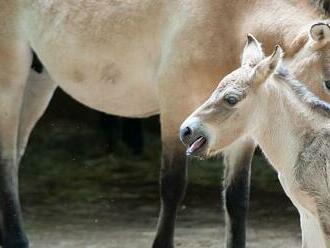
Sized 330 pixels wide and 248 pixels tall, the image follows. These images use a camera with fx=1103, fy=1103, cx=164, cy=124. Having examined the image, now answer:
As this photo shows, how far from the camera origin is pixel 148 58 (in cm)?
656

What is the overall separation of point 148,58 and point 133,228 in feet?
5.49

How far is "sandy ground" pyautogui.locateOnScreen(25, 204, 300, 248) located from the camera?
7.29 metres

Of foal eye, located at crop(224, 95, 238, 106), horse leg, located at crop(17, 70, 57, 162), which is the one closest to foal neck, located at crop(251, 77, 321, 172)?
foal eye, located at crop(224, 95, 238, 106)

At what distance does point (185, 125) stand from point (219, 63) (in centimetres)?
138

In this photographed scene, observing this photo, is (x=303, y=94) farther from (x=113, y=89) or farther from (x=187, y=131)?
(x=113, y=89)

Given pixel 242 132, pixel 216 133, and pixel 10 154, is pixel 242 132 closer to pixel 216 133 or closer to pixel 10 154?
pixel 216 133

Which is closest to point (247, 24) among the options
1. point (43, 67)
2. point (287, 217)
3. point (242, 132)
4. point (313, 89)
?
point (313, 89)

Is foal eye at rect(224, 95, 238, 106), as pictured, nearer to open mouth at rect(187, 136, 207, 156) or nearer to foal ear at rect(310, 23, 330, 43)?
open mouth at rect(187, 136, 207, 156)

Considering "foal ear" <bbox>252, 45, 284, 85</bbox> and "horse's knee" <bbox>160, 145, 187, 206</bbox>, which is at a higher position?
"foal ear" <bbox>252, 45, 284, 85</bbox>

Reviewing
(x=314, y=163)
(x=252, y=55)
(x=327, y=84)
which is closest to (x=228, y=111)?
(x=252, y=55)

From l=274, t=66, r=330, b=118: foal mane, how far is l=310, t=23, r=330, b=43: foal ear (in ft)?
2.19

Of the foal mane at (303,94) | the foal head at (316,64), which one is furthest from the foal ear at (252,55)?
Answer: the foal head at (316,64)

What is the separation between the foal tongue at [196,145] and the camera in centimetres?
485

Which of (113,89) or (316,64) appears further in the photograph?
(113,89)
